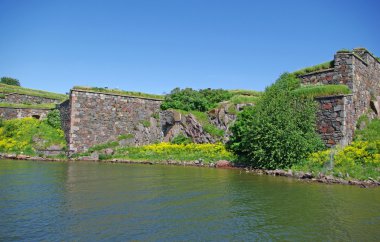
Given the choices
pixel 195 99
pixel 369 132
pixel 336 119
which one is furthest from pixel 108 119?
pixel 369 132

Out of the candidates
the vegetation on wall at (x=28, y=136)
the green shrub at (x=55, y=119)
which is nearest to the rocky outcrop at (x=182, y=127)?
the vegetation on wall at (x=28, y=136)

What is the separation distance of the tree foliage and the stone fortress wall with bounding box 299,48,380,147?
9.07 meters

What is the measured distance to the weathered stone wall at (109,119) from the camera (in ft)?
99.5

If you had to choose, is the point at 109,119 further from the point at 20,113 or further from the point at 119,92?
the point at 20,113

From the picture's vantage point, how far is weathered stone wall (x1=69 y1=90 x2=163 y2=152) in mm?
30312

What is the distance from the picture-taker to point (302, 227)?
9047 millimetres

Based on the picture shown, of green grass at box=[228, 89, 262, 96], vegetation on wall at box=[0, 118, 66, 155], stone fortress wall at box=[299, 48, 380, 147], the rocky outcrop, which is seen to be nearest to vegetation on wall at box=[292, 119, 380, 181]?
stone fortress wall at box=[299, 48, 380, 147]

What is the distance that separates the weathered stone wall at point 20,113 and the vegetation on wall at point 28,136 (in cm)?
246

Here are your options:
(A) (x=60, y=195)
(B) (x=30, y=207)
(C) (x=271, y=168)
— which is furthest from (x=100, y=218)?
(C) (x=271, y=168)

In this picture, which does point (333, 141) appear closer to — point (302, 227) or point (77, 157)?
point (302, 227)

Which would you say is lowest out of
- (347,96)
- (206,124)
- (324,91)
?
(206,124)

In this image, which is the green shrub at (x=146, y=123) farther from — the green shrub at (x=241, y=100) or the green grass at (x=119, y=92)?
the green shrub at (x=241, y=100)

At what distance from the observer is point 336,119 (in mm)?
21297

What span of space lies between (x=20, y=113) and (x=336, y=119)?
1307 inches
